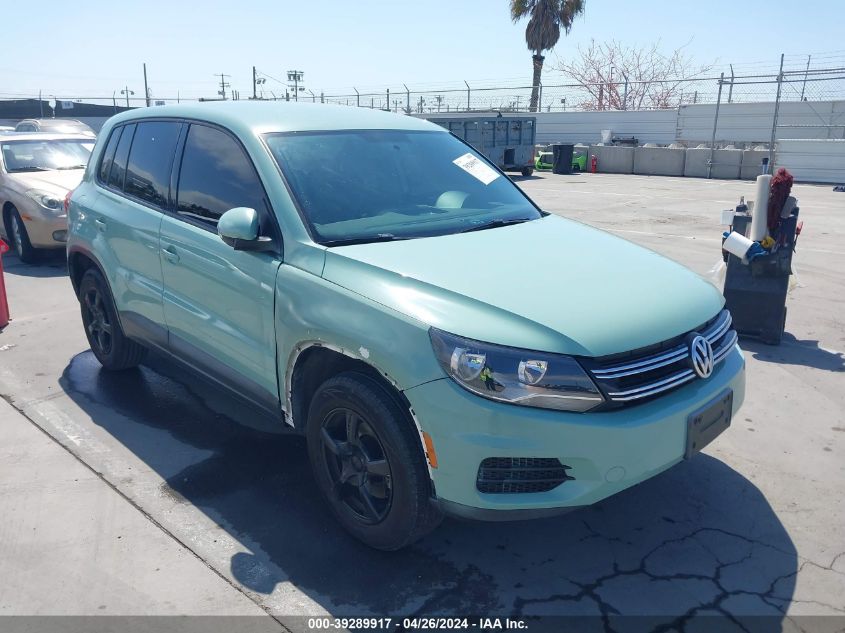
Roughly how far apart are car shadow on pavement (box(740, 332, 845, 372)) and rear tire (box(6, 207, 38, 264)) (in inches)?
327

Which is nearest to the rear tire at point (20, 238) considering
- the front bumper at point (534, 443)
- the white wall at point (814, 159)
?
the front bumper at point (534, 443)

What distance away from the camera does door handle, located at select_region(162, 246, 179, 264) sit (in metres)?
4.06

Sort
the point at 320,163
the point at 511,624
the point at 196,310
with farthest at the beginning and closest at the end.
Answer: the point at 196,310 → the point at 320,163 → the point at 511,624

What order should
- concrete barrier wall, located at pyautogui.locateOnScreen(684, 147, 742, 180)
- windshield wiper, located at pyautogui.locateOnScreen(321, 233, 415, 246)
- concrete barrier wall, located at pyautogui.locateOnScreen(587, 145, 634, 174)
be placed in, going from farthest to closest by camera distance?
1. concrete barrier wall, located at pyautogui.locateOnScreen(587, 145, 634, 174)
2. concrete barrier wall, located at pyautogui.locateOnScreen(684, 147, 742, 180)
3. windshield wiper, located at pyautogui.locateOnScreen(321, 233, 415, 246)

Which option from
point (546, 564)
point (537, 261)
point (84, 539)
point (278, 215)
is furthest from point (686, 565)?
point (84, 539)

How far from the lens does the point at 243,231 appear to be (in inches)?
130

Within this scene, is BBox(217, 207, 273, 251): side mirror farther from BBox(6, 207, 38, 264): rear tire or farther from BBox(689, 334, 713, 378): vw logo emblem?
BBox(6, 207, 38, 264): rear tire

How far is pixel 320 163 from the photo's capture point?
3703mm

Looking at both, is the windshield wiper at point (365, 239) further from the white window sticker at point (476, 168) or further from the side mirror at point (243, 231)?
the white window sticker at point (476, 168)

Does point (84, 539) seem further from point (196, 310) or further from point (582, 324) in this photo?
point (582, 324)

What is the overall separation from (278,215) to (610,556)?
7.08 ft

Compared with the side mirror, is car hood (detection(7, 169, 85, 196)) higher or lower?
lower

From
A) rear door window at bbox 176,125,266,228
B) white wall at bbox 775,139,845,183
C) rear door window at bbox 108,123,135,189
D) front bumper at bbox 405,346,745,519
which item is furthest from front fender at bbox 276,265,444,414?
white wall at bbox 775,139,845,183

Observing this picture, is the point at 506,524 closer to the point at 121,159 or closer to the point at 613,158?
the point at 121,159
